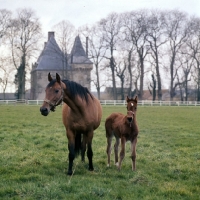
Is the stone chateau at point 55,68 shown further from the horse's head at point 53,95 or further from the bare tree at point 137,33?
the horse's head at point 53,95

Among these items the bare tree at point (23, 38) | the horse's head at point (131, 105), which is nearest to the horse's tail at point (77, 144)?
the horse's head at point (131, 105)

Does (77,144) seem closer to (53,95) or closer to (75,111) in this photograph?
(75,111)

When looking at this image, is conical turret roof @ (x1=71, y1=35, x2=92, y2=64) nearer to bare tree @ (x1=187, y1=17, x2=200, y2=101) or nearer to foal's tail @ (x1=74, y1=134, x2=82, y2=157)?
bare tree @ (x1=187, y1=17, x2=200, y2=101)

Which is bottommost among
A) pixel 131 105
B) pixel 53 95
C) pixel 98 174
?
pixel 98 174

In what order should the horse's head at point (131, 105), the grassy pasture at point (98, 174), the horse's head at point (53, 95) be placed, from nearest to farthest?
1. the grassy pasture at point (98, 174)
2. the horse's head at point (53, 95)
3. the horse's head at point (131, 105)

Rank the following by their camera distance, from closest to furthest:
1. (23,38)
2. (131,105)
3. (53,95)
Answer: (53,95)
(131,105)
(23,38)

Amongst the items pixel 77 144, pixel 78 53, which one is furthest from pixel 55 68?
pixel 77 144

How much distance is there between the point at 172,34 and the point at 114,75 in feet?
36.2

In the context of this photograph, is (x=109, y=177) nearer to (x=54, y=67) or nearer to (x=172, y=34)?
(x=172, y=34)

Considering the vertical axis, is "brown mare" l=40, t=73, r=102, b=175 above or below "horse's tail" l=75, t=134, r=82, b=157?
above

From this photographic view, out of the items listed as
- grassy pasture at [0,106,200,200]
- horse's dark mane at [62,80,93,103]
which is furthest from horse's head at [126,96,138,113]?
grassy pasture at [0,106,200,200]

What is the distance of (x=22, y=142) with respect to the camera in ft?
34.7

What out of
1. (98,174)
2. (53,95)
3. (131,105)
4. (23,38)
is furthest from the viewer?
(23,38)

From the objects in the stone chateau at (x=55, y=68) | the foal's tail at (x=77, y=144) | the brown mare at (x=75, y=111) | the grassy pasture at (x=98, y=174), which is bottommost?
the grassy pasture at (x=98, y=174)
